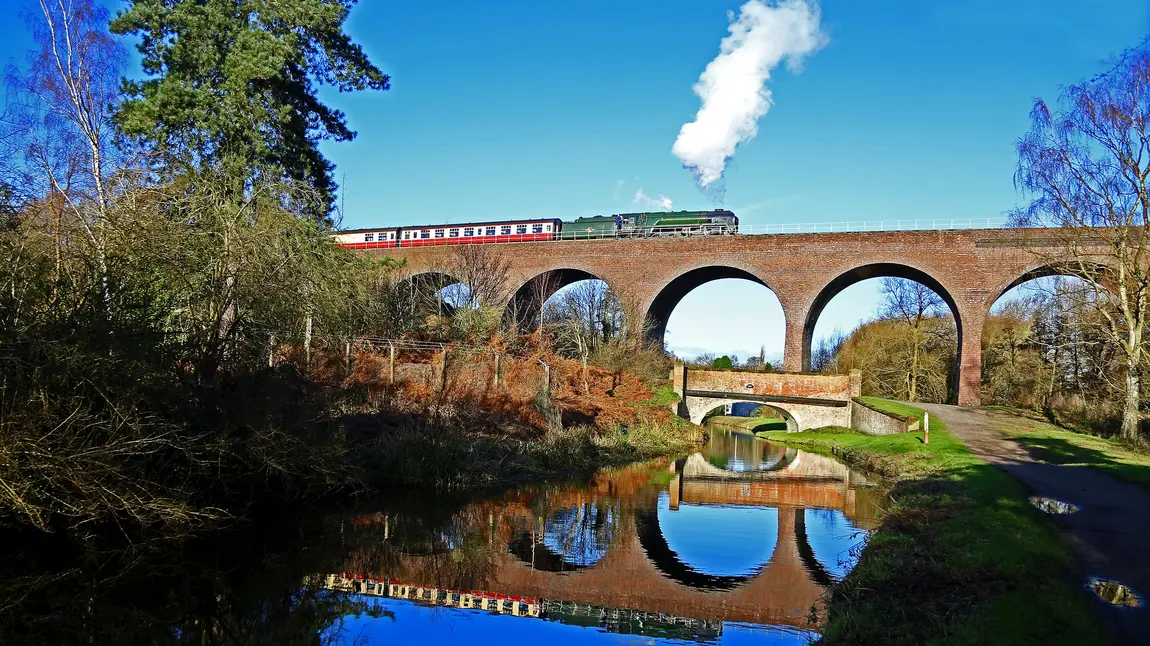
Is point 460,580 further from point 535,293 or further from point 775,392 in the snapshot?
point 535,293

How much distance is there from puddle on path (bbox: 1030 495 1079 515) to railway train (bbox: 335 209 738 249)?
84.2 feet

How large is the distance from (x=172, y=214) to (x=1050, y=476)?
13643 millimetres

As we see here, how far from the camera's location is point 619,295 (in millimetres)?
33156

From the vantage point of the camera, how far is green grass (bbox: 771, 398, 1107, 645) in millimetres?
5562

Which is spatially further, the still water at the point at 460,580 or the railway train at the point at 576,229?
the railway train at the point at 576,229

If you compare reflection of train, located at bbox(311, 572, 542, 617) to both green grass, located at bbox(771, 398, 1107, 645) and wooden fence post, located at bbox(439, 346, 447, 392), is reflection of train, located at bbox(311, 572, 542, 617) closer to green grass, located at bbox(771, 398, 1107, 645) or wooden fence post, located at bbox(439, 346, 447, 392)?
green grass, located at bbox(771, 398, 1107, 645)

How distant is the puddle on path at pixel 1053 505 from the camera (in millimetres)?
9893

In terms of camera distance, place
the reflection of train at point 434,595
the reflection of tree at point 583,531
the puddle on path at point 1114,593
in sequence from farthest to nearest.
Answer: the reflection of tree at point 583,531
the reflection of train at point 434,595
the puddle on path at point 1114,593

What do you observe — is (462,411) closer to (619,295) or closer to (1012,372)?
(619,295)

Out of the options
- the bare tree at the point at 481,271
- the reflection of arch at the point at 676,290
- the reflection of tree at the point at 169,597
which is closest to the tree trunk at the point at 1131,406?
the reflection of arch at the point at 676,290

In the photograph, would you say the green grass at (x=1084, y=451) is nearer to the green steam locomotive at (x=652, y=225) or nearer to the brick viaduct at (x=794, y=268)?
the brick viaduct at (x=794, y=268)

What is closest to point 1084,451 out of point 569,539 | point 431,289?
→ point 569,539

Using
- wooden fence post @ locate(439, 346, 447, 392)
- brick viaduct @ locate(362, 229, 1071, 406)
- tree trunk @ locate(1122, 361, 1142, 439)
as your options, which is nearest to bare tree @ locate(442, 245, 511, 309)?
brick viaduct @ locate(362, 229, 1071, 406)

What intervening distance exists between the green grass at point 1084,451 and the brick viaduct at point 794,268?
24.9 ft
